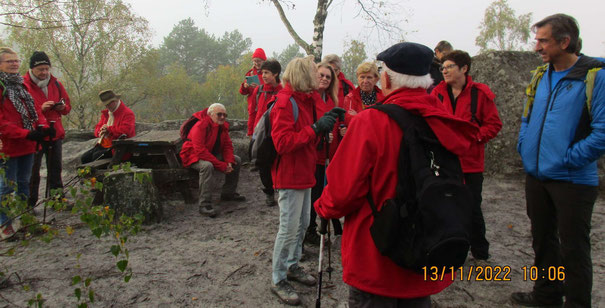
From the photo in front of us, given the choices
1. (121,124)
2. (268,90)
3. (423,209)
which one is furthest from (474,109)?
(121,124)

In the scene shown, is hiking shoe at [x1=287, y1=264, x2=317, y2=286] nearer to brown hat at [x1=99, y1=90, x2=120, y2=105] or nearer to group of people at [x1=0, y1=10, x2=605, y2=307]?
group of people at [x1=0, y1=10, x2=605, y2=307]

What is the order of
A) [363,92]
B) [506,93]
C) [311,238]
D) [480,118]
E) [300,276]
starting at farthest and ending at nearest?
[506,93] < [363,92] < [311,238] < [480,118] < [300,276]

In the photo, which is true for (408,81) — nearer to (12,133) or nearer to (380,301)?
(380,301)

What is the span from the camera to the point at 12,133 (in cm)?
412

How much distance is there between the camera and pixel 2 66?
4152 millimetres

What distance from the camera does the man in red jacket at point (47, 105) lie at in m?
4.82

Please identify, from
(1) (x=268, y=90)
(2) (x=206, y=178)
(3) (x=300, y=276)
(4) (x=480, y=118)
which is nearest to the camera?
(3) (x=300, y=276)

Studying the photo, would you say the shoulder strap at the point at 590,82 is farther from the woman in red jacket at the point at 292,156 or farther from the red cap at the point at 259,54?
the red cap at the point at 259,54

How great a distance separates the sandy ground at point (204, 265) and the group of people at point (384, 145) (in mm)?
278

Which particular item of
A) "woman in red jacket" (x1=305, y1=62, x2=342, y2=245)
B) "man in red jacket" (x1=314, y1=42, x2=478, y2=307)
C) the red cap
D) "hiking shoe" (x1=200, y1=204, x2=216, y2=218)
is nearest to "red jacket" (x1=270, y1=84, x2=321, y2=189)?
"woman in red jacket" (x1=305, y1=62, x2=342, y2=245)

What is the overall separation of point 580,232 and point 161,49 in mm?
49213

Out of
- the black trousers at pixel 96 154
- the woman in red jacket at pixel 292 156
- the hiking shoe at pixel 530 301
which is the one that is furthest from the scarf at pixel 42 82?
the hiking shoe at pixel 530 301

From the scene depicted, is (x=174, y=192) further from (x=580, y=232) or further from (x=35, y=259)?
(x=580, y=232)

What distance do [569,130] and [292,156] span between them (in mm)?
1964
